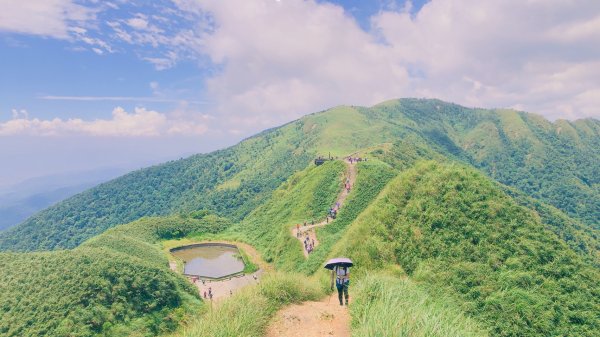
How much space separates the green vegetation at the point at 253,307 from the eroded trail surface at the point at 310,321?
35 cm

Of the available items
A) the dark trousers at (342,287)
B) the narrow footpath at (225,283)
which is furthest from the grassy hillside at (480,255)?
the narrow footpath at (225,283)

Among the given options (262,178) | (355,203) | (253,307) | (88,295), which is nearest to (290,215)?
(355,203)

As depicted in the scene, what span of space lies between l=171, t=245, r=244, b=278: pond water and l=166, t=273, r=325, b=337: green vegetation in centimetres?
3133

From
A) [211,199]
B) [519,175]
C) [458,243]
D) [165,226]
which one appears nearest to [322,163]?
[165,226]

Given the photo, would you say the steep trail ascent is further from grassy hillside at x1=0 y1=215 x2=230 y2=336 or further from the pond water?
grassy hillside at x1=0 y1=215 x2=230 y2=336

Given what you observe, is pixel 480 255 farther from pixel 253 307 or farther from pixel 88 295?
pixel 88 295

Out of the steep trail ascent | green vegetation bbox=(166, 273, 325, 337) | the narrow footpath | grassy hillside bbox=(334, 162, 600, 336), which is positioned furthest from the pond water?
green vegetation bbox=(166, 273, 325, 337)

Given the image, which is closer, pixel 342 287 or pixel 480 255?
pixel 342 287

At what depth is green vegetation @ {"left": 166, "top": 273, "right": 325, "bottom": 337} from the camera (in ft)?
30.9

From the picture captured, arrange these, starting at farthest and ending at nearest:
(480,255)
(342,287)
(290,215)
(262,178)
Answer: (262,178) < (290,215) < (480,255) < (342,287)

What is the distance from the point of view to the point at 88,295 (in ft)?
80.8

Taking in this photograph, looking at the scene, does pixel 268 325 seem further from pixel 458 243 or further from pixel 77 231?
pixel 77 231

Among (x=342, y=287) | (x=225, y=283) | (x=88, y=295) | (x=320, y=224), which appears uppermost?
(x=342, y=287)

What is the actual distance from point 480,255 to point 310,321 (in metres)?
13.0
